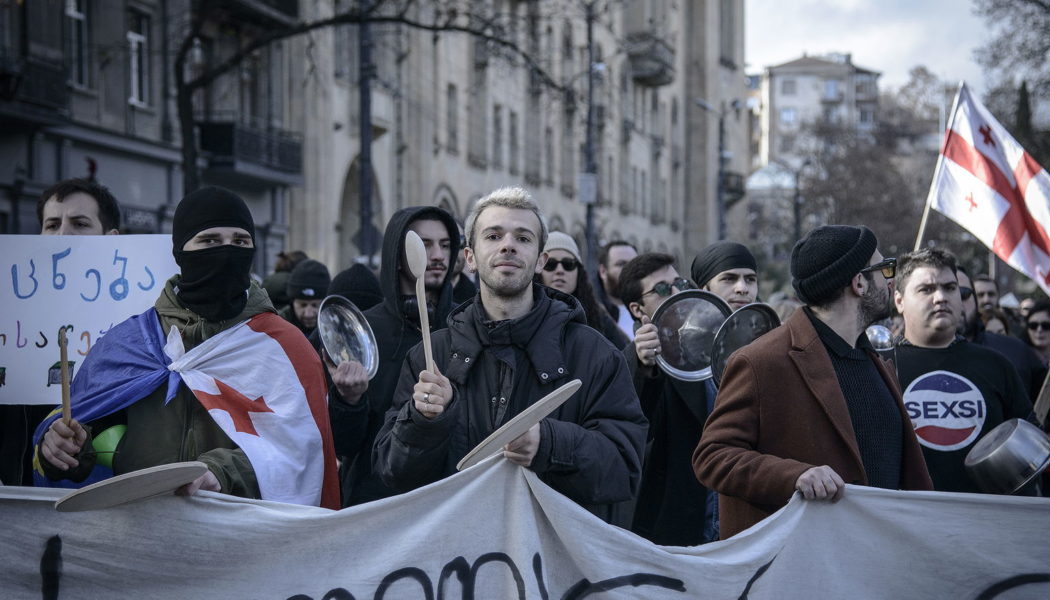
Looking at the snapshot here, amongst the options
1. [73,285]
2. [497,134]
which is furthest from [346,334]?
[497,134]

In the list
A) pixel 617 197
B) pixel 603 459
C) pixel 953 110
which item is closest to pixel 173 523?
pixel 603 459

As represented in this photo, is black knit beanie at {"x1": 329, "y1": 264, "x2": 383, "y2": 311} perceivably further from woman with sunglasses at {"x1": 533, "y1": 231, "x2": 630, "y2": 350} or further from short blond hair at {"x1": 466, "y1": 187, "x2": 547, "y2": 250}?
short blond hair at {"x1": 466, "y1": 187, "x2": 547, "y2": 250}

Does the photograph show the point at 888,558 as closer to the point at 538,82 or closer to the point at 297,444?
the point at 297,444

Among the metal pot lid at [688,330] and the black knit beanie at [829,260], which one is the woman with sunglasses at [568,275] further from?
the black knit beanie at [829,260]

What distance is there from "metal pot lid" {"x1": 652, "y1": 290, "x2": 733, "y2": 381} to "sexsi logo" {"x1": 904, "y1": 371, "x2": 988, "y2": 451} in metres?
0.88

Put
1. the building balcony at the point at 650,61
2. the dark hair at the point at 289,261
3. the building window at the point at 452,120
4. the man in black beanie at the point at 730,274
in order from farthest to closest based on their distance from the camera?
the building balcony at the point at 650,61
the building window at the point at 452,120
the dark hair at the point at 289,261
the man in black beanie at the point at 730,274

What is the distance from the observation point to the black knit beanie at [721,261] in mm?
6848

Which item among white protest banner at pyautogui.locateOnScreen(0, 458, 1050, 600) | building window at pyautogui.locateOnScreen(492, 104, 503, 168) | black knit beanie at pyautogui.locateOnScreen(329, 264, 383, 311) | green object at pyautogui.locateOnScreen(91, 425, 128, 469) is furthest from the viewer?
building window at pyautogui.locateOnScreen(492, 104, 503, 168)

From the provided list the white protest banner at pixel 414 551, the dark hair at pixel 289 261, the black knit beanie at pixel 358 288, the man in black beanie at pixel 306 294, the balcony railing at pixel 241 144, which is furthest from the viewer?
the balcony railing at pixel 241 144

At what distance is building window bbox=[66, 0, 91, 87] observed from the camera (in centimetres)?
2269

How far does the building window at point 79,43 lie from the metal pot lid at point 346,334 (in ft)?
59.0

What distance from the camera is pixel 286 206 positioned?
3005 centimetres

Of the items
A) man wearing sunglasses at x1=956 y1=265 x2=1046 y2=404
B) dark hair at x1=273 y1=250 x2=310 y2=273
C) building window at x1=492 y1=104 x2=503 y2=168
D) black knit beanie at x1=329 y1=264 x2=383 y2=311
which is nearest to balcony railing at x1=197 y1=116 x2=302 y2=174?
building window at x1=492 y1=104 x2=503 y2=168

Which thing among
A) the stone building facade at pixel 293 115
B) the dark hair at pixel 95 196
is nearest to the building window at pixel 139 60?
the stone building facade at pixel 293 115
